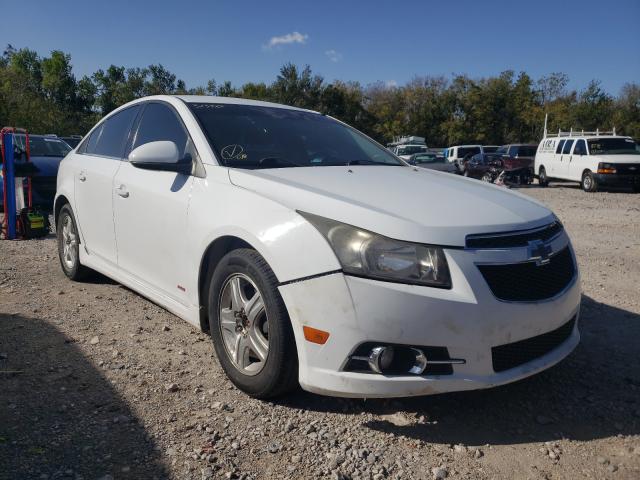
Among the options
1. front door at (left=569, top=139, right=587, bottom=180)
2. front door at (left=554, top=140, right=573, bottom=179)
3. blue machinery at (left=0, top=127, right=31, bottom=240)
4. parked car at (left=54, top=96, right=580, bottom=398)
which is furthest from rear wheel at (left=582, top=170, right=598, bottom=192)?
blue machinery at (left=0, top=127, right=31, bottom=240)

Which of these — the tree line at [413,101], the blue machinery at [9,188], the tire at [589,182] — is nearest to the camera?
the blue machinery at [9,188]

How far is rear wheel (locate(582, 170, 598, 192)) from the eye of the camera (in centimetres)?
1741

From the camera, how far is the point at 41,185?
9.39 m

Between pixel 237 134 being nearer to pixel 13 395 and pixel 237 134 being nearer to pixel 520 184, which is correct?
pixel 13 395

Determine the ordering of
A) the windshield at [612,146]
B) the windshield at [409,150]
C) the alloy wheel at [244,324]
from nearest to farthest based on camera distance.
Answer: the alloy wheel at [244,324] < the windshield at [612,146] < the windshield at [409,150]

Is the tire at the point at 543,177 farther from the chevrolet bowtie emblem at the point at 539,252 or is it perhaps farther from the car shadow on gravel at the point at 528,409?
the chevrolet bowtie emblem at the point at 539,252

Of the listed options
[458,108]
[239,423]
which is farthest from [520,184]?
[458,108]

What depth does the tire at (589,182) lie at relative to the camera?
1741 cm

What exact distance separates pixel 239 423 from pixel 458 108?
182 feet

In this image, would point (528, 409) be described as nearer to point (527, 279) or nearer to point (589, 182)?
point (527, 279)

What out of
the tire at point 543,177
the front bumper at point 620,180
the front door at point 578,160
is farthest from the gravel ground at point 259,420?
the tire at point 543,177

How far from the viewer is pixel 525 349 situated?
8.35 feet

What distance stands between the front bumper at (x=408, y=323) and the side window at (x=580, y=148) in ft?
59.8

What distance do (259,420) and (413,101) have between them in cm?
5622
